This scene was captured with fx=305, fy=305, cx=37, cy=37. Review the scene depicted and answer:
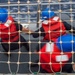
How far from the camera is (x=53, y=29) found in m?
2.74

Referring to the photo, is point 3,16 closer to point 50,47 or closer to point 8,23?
point 8,23

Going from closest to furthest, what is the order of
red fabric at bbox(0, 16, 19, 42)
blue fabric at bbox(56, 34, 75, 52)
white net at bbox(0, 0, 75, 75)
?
blue fabric at bbox(56, 34, 75, 52) → white net at bbox(0, 0, 75, 75) → red fabric at bbox(0, 16, 19, 42)

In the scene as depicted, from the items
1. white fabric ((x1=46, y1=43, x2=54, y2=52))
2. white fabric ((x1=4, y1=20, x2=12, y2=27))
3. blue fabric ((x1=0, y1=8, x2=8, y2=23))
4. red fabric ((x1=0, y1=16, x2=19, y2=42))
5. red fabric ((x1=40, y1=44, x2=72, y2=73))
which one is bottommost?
red fabric ((x1=40, y1=44, x2=72, y2=73))

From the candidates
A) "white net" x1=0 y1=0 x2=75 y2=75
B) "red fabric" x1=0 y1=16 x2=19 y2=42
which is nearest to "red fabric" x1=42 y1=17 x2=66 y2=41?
"white net" x1=0 y1=0 x2=75 y2=75

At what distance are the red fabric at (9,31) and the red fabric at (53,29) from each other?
284 millimetres

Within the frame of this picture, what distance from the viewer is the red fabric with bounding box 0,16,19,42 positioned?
2.81 meters

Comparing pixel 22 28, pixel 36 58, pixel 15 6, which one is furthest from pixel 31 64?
pixel 15 6

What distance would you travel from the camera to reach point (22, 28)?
291cm

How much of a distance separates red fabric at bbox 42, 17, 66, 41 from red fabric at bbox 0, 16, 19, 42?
28 cm

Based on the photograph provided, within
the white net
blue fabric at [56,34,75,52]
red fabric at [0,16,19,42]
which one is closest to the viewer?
blue fabric at [56,34,75,52]

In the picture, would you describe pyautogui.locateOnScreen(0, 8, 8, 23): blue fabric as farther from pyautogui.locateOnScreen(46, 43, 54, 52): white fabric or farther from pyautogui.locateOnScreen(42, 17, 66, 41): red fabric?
pyautogui.locateOnScreen(46, 43, 54, 52): white fabric

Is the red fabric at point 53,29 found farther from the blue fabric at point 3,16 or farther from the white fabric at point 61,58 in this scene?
the blue fabric at point 3,16

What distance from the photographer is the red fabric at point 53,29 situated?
2.70m

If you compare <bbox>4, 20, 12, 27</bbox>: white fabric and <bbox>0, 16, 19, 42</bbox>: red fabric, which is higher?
<bbox>4, 20, 12, 27</bbox>: white fabric
